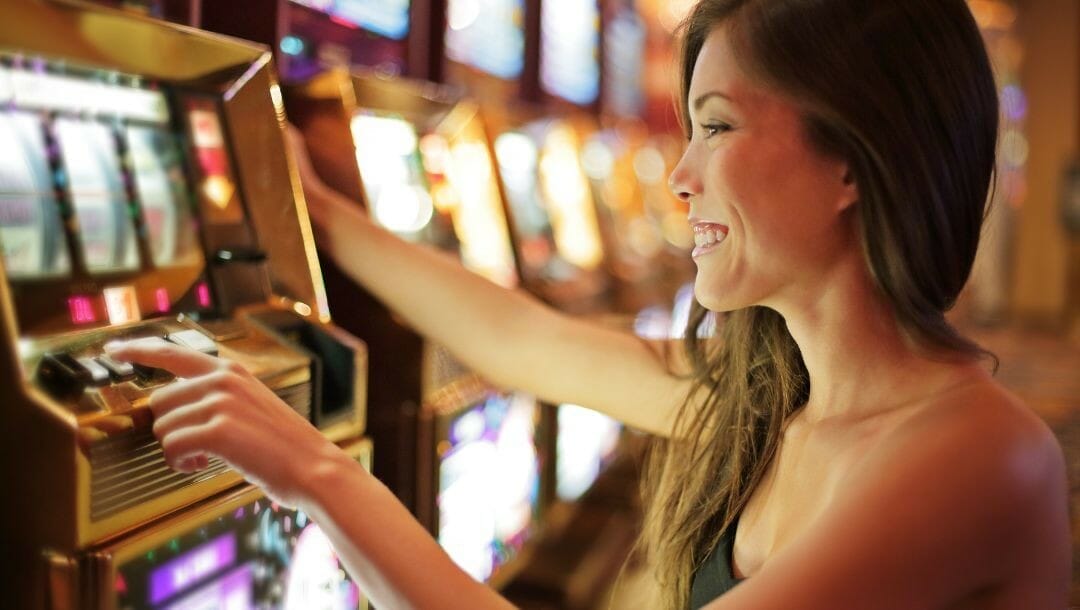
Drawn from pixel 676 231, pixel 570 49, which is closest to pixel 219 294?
pixel 570 49

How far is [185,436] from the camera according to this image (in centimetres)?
101

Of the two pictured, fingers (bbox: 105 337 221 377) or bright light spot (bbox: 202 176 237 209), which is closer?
fingers (bbox: 105 337 221 377)

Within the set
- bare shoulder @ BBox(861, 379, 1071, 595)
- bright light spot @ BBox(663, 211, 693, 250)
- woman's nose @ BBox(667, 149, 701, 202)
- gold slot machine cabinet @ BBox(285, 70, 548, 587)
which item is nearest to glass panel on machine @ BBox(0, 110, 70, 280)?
gold slot machine cabinet @ BBox(285, 70, 548, 587)

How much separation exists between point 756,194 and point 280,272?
81cm

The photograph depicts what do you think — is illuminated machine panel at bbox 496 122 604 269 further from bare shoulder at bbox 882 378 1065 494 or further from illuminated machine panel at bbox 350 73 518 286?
bare shoulder at bbox 882 378 1065 494

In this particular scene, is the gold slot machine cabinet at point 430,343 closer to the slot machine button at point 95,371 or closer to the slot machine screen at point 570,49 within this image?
the slot machine button at point 95,371

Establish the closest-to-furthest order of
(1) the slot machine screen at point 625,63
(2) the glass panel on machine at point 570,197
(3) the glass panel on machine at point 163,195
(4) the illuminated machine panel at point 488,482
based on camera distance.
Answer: (3) the glass panel on machine at point 163,195 < (4) the illuminated machine panel at point 488,482 < (2) the glass panel on machine at point 570,197 < (1) the slot machine screen at point 625,63

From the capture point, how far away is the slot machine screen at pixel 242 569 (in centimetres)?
110

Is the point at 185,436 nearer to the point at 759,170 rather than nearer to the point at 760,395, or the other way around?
the point at 759,170

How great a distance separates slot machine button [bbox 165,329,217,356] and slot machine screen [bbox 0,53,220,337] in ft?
0.34

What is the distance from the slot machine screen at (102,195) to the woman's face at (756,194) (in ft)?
2.45

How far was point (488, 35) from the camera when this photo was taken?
3.17m

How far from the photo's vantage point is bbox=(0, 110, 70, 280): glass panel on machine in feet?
3.89

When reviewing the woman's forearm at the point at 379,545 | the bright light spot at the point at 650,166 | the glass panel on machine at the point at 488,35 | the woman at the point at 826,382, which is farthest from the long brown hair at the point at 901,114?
the bright light spot at the point at 650,166
